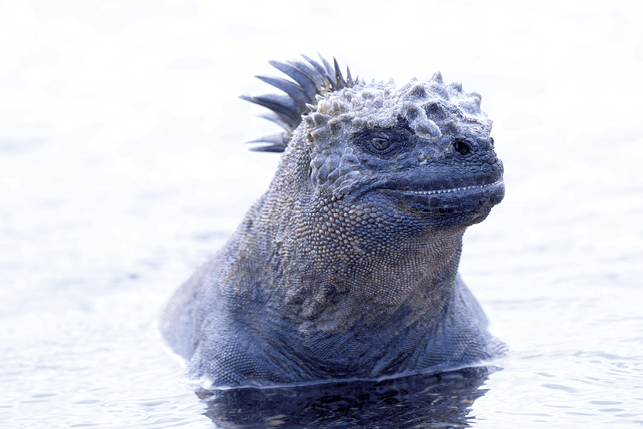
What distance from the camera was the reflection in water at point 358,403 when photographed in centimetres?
620

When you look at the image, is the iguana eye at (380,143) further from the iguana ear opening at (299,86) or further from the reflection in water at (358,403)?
the reflection in water at (358,403)

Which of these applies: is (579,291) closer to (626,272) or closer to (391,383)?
(626,272)

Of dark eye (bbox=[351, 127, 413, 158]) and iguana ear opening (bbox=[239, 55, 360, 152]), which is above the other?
iguana ear opening (bbox=[239, 55, 360, 152])

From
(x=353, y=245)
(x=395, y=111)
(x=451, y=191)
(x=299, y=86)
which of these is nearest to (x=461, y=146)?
(x=451, y=191)

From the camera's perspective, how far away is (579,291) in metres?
10.0

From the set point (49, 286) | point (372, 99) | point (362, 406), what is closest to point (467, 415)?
point (362, 406)

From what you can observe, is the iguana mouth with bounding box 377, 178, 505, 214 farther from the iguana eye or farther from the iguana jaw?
the iguana eye

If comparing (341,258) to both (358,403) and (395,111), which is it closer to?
(395,111)

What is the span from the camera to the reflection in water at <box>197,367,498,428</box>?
6203 millimetres

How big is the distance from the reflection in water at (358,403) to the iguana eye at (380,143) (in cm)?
197

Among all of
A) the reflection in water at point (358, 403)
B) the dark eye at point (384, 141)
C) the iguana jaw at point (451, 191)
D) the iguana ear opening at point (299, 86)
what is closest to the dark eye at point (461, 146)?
the iguana jaw at point (451, 191)

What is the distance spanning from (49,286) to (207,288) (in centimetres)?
679

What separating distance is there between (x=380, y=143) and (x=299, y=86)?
160 cm

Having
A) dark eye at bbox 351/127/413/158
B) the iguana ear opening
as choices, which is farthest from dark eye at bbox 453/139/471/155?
the iguana ear opening
